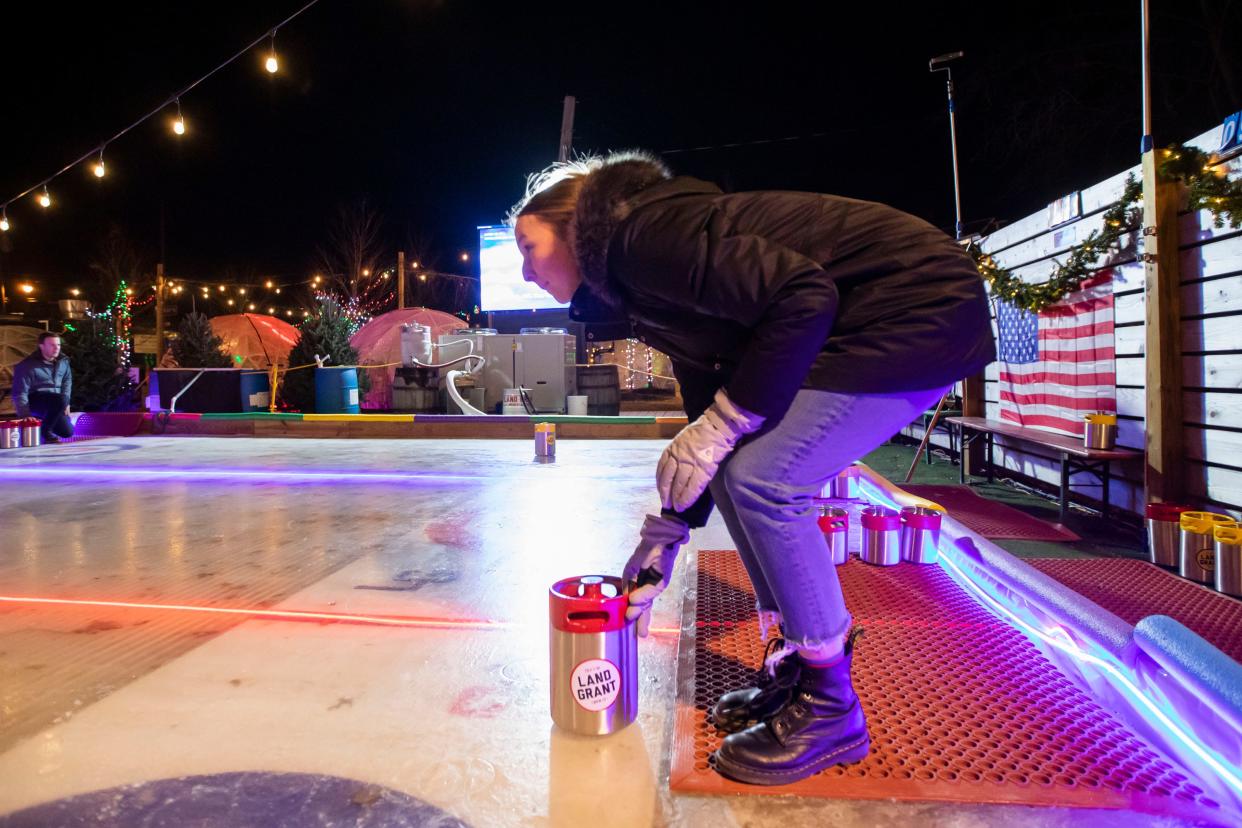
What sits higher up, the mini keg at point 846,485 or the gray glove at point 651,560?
the gray glove at point 651,560

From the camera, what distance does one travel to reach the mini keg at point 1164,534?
9.94 ft

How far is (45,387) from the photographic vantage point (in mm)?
8477

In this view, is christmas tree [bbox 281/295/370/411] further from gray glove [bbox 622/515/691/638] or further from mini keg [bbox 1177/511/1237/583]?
mini keg [bbox 1177/511/1237/583]

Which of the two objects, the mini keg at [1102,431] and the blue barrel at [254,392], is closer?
the mini keg at [1102,431]

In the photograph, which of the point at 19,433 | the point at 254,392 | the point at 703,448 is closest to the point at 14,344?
the point at 254,392

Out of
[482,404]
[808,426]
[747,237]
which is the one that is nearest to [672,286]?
[747,237]

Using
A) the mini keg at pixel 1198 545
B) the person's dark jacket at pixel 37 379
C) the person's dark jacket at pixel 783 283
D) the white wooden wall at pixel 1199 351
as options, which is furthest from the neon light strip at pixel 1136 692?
the person's dark jacket at pixel 37 379

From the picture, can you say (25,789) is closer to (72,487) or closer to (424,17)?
(72,487)

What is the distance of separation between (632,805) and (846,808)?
417mm

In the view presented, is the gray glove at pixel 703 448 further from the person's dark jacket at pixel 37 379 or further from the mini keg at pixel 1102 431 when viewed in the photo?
the person's dark jacket at pixel 37 379

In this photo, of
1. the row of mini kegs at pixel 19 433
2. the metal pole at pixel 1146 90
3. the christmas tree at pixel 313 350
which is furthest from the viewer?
the christmas tree at pixel 313 350

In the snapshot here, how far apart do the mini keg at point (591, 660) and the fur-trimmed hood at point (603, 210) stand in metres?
0.71

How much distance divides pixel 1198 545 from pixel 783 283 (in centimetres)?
268

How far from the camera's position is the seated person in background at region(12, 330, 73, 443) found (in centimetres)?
833
